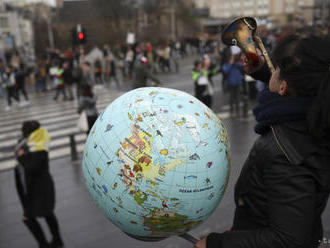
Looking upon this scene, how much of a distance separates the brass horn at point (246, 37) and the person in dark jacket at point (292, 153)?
367 mm

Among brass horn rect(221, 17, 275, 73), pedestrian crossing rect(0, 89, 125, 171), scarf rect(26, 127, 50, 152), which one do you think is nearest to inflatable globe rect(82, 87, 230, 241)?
brass horn rect(221, 17, 275, 73)

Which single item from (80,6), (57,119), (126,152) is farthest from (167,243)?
(80,6)

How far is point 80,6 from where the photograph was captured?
176 ft

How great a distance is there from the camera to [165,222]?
57.2 inches

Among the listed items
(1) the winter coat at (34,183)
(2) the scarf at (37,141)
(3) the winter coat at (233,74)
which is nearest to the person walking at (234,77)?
(3) the winter coat at (233,74)

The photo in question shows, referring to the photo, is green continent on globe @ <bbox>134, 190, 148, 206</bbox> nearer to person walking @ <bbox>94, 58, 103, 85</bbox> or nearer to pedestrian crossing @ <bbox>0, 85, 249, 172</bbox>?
pedestrian crossing @ <bbox>0, 85, 249, 172</bbox>

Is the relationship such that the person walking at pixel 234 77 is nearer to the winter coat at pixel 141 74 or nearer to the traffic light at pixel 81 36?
the winter coat at pixel 141 74

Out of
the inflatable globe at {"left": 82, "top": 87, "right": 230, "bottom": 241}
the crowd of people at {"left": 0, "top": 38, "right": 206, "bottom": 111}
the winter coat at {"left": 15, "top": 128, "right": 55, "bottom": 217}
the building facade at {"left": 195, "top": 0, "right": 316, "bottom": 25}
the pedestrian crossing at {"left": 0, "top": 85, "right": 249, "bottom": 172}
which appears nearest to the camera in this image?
the inflatable globe at {"left": 82, "top": 87, "right": 230, "bottom": 241}

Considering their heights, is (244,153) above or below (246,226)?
below

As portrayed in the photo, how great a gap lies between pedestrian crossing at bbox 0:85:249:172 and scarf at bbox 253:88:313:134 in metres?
7.15

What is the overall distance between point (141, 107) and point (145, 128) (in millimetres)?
116

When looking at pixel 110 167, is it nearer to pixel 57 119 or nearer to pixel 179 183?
pixel 179 183

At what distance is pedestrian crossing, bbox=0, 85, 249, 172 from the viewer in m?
8.47

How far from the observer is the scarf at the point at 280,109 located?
1.33 meters
